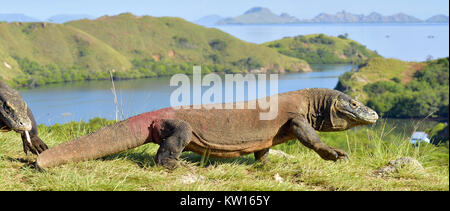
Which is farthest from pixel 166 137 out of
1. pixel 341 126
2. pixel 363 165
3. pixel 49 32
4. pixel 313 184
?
pixel 49 32

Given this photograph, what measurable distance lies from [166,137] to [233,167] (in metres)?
0.85

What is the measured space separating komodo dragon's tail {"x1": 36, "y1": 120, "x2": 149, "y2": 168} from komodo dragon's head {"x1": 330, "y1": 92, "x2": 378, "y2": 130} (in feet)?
7.44

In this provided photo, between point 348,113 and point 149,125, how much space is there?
2374mm

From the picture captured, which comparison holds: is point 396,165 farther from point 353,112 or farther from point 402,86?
point 402,86

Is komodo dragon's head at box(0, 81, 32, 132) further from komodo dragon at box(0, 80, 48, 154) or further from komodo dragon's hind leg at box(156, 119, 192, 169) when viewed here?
komodo dragon's hind leg at box(156, 119, 192, 169)

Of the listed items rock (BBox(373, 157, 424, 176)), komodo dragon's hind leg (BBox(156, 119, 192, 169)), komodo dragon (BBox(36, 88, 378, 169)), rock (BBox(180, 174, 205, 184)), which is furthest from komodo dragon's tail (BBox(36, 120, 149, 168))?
rock (BBox(373, 157, 424, 176))

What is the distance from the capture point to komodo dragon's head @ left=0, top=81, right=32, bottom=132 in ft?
15.6

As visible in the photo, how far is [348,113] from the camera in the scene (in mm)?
5391

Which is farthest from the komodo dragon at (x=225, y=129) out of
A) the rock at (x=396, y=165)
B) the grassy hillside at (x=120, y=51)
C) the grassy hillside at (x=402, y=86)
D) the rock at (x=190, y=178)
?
the grassy hillside at (x=120, y=51)

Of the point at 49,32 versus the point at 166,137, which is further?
the point at 49,32

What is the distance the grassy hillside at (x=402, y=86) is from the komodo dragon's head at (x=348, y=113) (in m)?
77.1
